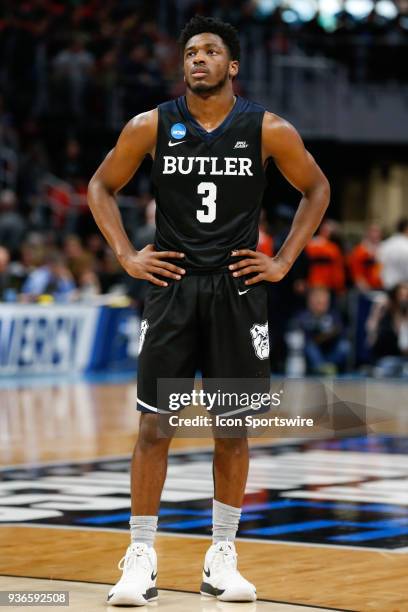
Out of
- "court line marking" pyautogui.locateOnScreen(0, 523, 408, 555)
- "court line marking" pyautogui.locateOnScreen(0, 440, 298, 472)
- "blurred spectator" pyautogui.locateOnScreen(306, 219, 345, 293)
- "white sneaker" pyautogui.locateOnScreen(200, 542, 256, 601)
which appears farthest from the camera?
"blurred spectator" pyautogui.locateOnScreen(306, 219, 345, 293)

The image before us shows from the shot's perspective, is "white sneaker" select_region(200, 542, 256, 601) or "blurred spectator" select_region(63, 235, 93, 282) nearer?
"white sneaker" select_region(200, 542, 256, 601)

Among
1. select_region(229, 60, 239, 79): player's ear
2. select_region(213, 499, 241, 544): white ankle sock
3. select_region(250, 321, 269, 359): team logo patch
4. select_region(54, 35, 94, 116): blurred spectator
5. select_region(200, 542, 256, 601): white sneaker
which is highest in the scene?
select_region(54, 35, 94, 116): blurred spectator

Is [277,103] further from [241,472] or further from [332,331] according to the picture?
[241,472]

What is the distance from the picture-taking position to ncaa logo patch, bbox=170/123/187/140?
531cm

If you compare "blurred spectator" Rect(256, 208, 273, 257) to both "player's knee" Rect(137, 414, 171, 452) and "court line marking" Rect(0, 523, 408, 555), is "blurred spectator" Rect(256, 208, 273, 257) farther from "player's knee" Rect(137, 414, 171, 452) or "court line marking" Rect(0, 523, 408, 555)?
"player's knee" Rect(137, 414, 171, 452)

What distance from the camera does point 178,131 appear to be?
209 inches

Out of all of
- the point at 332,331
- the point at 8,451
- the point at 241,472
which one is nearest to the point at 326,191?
the point at 241,472

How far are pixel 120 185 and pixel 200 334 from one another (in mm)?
636

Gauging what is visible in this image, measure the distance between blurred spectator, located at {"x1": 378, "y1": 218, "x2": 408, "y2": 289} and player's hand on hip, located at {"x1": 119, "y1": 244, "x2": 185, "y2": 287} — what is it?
12.5m

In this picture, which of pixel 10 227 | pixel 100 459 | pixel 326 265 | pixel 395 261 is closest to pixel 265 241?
pixel 395 261

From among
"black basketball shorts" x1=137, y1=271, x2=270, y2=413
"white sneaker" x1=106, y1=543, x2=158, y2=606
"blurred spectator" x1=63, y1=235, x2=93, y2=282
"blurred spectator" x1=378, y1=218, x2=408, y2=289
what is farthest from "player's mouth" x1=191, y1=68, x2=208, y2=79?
"blurred spectator" x1=63, y1=235, x2=93, y2=282

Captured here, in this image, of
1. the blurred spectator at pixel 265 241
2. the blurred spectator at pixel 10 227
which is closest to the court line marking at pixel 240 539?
the blurred spectator at pixel 265 241

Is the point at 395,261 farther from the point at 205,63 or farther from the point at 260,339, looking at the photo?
the point at 205,63

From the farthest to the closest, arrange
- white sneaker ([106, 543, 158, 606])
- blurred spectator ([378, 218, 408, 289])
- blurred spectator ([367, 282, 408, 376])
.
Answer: blurred spectator ([378, 218, 408, 289]) → blurred spectator ([367, 282, 408, 376]) → white sneaker ([106, 543, 158, 606])
